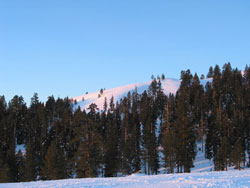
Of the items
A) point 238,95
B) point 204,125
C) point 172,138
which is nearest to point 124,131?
point 204,125

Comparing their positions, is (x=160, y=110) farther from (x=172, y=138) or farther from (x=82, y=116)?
(x=82, y=116)

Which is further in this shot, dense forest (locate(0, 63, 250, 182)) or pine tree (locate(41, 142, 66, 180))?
pine tree (locate(41, 142, 66, 180))

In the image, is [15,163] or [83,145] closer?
[83,145]

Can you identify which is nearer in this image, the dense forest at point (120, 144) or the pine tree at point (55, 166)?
the dense forest at point (120, 144)

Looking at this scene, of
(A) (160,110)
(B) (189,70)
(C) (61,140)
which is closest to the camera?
(C) (61,140)

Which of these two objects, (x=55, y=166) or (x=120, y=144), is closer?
(x=55, y=166)

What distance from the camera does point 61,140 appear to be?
6662cm

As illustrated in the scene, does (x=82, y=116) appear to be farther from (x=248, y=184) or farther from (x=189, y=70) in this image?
(x=189, y=70)

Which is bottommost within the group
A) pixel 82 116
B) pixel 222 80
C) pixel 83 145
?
pixel 83 145

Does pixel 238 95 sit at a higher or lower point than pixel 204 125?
higher

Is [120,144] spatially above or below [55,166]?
above

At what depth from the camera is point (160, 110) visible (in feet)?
317

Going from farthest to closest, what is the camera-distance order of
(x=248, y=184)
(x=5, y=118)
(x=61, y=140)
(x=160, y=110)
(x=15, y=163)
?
(x=160, y=110), (x=5, y=118), (x=61, y=140), (x=15, y=163), (x=248, y=184)

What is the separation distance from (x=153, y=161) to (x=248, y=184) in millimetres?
35611
